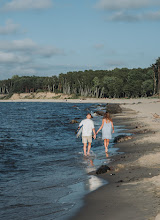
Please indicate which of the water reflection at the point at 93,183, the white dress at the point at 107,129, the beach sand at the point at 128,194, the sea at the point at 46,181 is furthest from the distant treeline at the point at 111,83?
the water reflection at the point at 93,183

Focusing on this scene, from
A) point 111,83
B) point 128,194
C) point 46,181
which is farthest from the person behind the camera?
point 111,83

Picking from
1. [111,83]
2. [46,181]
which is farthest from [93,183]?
[111,83]

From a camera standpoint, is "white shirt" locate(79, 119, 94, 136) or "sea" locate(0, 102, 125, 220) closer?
"sea" locate(0, 102, 125, 220)

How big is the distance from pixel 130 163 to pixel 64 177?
8.40 ft

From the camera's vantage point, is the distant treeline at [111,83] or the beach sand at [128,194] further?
the distant treeline at [111,83]

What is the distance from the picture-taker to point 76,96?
16225cm

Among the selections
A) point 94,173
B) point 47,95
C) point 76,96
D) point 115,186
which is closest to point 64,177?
point 94,173

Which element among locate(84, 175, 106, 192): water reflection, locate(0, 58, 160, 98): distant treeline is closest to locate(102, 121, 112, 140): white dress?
locate(84, 175, 106, 192): water reflection

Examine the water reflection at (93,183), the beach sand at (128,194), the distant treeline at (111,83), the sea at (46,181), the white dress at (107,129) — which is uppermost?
the distant treeline at (111,83)

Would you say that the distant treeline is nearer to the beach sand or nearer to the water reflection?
the beach sand

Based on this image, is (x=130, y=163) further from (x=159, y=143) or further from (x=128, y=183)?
(x=159, y=143)

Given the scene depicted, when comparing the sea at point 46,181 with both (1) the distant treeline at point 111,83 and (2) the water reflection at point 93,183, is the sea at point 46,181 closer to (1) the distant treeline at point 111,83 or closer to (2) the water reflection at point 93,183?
(2) the water reflection at point 93,183

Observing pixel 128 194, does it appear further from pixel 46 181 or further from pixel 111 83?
pixel 111 83

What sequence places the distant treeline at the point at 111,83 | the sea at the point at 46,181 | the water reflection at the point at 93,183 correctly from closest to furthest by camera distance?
the sea at the point at 46,181 < the water reflection at the point at 93,183 < the distant treeline at the point at 111,83
